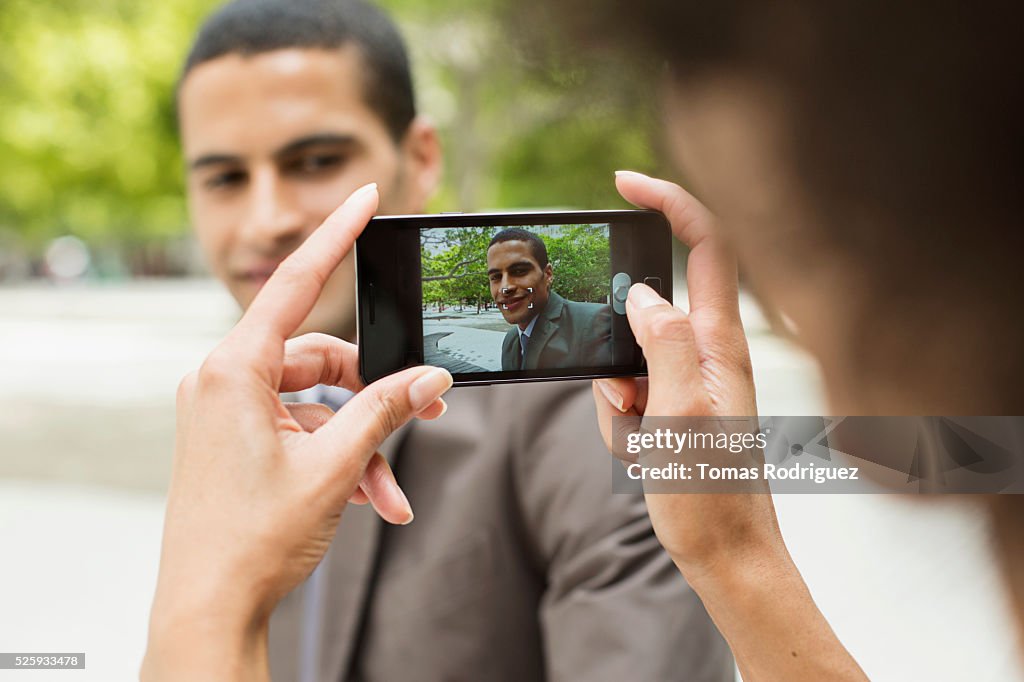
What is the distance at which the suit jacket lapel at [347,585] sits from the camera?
5.59ft

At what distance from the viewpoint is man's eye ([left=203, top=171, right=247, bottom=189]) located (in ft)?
6.91

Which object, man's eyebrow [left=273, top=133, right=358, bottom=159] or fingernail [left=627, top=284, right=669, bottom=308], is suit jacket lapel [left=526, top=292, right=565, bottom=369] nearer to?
fingernail [left=627, top=284, right=669, bottom=308]

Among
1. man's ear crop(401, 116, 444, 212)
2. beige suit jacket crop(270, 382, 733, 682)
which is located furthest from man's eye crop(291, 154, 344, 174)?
beige suit jacket crop(270, 382, 733, 682)

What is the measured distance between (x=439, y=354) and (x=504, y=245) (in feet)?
0.58

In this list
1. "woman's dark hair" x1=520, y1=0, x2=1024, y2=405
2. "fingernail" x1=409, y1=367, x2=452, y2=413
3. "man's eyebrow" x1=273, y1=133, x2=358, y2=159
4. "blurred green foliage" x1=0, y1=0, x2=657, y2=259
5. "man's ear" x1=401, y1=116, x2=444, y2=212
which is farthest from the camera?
"blurred green foliage" x1=0, y1=0, x2=657, y2=259

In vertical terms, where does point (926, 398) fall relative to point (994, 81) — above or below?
below

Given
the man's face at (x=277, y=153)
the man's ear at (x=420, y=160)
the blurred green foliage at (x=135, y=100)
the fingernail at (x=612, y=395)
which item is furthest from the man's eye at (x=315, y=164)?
the blurred green foliage at (x=135, y=100)

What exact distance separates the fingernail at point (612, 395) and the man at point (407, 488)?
597 mm

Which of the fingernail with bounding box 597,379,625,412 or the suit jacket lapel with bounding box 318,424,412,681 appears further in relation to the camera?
the suit jacket lapel with bounding box 318,424,412,681

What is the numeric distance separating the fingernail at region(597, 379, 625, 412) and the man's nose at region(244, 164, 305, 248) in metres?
1.04

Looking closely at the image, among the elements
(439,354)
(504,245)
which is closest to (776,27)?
(504,245)

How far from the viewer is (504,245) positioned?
3.87 feet

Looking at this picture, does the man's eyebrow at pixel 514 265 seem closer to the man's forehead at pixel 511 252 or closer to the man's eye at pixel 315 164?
the man's forehead at pixel 511 252

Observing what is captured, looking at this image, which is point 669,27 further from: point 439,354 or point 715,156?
point 439,354
